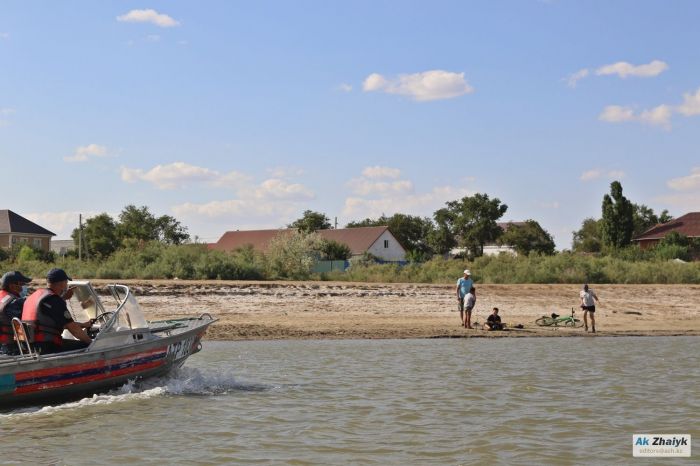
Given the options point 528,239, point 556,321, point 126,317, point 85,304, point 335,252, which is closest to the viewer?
point 126,317

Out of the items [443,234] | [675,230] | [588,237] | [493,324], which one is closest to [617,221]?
[675,230]

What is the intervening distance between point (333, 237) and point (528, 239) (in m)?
17.1

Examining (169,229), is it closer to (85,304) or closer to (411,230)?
(411,230)

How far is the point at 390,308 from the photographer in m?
27.0

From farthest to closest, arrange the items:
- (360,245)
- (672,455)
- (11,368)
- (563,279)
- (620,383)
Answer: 1. (360,245)
2. (563,279)
3. (620,383)
4. (11,368)
5. (672,455)

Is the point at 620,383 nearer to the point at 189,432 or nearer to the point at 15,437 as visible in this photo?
the point at 189,432

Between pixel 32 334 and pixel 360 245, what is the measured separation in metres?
60.3

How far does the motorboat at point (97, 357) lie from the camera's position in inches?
451

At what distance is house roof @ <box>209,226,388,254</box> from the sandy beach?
36782 mm

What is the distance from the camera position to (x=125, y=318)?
512 inches

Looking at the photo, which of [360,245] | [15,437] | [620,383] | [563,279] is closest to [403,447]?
[15,437]

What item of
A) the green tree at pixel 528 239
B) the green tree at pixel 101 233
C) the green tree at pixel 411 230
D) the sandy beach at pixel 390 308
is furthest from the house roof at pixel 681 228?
the green tree at pixel 101 233

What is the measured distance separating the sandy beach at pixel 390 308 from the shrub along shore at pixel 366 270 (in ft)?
11.5

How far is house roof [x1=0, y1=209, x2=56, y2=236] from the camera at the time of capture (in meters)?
78.9
